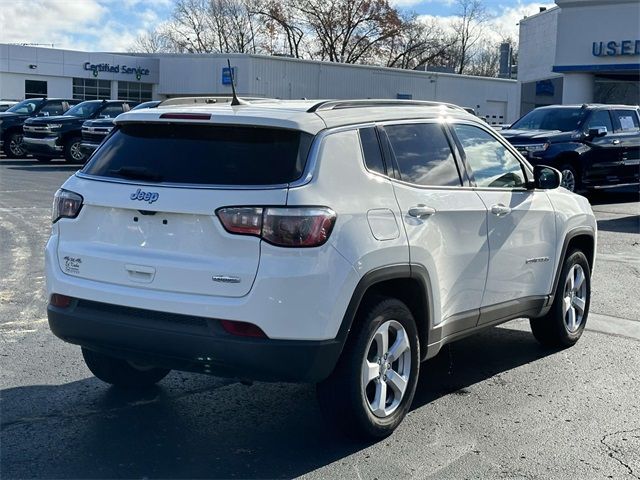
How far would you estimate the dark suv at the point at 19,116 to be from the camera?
1033 inches

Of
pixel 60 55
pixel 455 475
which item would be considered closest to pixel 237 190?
pixel 455 475

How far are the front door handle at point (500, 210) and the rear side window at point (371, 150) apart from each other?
1.17 metres

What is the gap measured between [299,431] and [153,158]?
175 centimetres

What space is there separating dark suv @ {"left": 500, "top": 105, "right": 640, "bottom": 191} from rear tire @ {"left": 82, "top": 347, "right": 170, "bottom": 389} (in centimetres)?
1190

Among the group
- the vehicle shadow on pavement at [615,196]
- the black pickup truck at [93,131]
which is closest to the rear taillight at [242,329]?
the vehicle shadow on pavement at [615,196]

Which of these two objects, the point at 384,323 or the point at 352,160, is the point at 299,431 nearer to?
the point at 384,323

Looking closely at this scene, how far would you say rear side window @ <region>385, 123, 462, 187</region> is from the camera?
5.00 meters

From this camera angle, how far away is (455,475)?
14.0 feet

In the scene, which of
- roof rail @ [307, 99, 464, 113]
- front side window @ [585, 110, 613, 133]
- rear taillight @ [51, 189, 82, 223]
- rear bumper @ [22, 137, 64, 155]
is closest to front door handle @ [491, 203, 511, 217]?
roof rail @ [307, 99, 464, 113]

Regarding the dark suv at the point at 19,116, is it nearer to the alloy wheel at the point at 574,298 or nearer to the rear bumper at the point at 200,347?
the alloy wheel at the point at 574,298

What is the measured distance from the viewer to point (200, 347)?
4148 mm

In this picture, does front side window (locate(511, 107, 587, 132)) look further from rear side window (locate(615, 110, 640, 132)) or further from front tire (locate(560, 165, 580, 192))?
rear side window (locate(615, 110, 640, 132))

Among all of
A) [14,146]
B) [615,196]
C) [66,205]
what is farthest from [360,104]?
[14,146]

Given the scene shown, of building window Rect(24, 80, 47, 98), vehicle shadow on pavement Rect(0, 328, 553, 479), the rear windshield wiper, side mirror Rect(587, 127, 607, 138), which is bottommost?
vehicle shadow on pavement Rect(0, 328, 553, 479)
